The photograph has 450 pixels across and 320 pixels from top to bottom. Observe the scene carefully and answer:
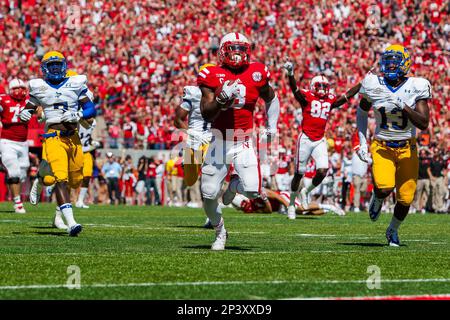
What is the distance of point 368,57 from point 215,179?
954 inches

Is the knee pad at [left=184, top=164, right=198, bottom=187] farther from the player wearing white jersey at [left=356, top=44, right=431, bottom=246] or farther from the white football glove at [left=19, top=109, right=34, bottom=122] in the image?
the player wearing white jersey at [left=356, top=44, right=431, bottom=246]

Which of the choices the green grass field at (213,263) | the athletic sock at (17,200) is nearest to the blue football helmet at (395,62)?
the green grass field at (213,263)

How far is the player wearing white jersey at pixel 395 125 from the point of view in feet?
34.5

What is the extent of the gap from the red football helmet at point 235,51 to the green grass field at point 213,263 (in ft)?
5.95

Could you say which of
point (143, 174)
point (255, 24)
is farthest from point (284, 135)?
point (255, 24)

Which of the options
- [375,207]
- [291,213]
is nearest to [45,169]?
[375,207]

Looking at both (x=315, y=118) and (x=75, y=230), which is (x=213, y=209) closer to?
(x=75, y=230)

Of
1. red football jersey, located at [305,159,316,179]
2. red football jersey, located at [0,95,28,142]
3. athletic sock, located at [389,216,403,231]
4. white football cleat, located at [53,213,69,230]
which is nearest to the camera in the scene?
athletic sock, located at [389,216,403,231]

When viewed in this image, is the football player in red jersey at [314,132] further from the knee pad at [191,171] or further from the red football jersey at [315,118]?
the knee pad at [191,171]

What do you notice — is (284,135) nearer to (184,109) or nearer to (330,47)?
(330,47)

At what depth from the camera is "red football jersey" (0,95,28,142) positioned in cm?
1839

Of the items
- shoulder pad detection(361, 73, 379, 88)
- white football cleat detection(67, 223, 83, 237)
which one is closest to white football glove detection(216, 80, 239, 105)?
shoulder pad detection(361, 73, 379, 88)

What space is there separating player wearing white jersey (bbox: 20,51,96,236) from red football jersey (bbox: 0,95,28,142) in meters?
6.31
